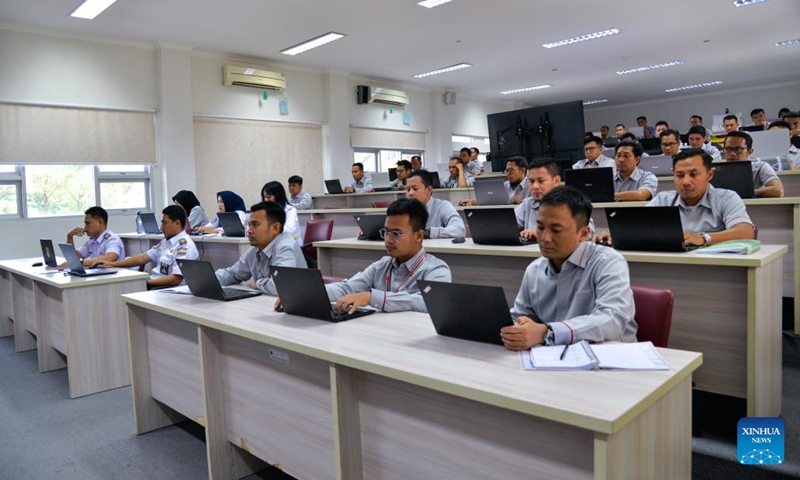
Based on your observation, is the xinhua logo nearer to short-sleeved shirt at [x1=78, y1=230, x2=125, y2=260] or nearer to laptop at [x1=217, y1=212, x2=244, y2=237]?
laptop at [x1=217, y1=212, x2=244, y2=237]

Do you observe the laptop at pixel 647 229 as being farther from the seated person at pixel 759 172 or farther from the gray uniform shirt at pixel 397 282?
the seated person at pixel 759 172

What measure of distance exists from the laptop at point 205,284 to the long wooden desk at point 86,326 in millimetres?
1167

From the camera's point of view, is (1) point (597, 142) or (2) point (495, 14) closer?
(1) point (597, 142)

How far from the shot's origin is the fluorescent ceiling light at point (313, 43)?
710cm

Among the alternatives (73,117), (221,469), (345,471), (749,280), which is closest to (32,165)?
(73,117)

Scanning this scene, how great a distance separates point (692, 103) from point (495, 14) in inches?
362

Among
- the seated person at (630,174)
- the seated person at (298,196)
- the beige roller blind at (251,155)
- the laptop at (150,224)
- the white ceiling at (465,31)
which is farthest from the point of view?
the beige roller blind at (251,155)

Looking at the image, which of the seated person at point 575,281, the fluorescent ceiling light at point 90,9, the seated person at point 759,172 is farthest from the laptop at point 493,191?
the fluorescent ceiling light at point 90,9

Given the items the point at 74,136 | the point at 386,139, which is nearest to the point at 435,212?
the point at 74,136

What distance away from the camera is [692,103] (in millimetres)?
13531

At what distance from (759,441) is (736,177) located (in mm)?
1835

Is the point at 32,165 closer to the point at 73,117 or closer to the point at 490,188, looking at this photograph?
the point at 73,117

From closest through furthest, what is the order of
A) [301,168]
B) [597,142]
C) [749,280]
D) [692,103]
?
[749,280]
[597,142]
[301,168]
[692,103]

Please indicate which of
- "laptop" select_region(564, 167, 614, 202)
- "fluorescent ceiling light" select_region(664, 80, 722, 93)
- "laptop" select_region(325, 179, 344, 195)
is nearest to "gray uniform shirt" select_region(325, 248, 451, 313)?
"laptop" select_region(564, 167, 614, 202)
